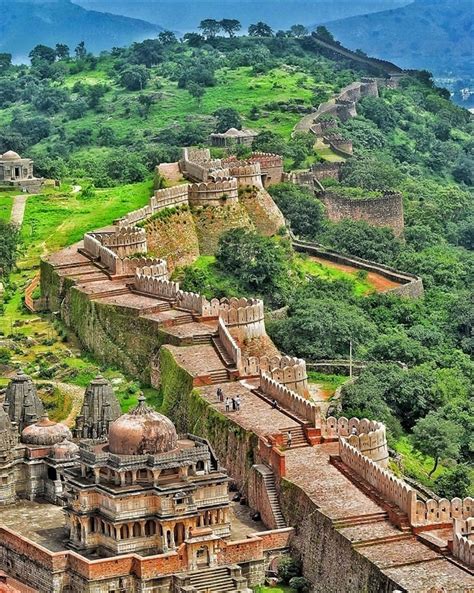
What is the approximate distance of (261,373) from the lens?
2945 inches

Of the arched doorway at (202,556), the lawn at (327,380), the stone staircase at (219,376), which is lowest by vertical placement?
the arched doorway at (202,556)

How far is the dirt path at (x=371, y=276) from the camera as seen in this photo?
108 m

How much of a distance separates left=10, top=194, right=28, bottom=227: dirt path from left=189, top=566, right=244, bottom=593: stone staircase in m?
44.9

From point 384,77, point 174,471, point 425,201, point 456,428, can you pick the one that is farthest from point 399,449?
point 384,77

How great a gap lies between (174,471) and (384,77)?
394 feet

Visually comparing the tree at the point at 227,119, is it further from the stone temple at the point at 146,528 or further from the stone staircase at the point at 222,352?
the stone temple at the point at 146,528

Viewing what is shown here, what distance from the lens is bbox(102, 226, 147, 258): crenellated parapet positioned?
92938mm

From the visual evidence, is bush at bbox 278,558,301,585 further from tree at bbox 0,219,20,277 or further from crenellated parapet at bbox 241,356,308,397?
tree at bbox 0,219,20,277

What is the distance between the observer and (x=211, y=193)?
102812mm

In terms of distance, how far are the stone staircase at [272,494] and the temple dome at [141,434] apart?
413cm

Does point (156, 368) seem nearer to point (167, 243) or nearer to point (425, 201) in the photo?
point (167, 243)

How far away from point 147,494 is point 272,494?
5.07m

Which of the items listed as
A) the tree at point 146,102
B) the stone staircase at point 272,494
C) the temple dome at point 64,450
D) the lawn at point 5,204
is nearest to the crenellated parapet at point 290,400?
the stone staircase at point 272,494

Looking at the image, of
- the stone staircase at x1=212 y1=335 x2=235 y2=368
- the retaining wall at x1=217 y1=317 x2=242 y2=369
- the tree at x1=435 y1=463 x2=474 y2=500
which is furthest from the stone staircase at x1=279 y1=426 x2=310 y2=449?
the tree at x1=435 y1=463 x2=474 y2=500
